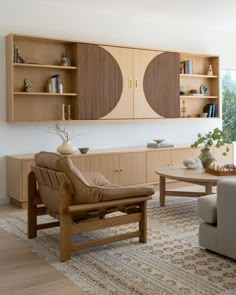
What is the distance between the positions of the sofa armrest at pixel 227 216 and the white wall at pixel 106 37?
320 centimetres

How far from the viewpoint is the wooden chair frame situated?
3311mm

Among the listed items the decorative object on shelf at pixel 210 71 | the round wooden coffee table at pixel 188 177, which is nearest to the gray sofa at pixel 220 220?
the round wooden coffee table at pixel 188 177

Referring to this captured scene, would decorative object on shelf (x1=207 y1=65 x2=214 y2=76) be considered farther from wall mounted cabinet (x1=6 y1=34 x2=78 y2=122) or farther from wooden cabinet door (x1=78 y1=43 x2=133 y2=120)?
wall mounted cabinet (x1=6 y1=34 x2=78 y2=122)

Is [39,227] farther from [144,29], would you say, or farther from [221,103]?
[221,103]

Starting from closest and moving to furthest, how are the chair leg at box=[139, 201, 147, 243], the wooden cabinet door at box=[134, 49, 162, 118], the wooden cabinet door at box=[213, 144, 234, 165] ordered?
the chair leg at box=[139, 201, 147, 243] < the wooden cabinet door at box=[134, 49, 162, 118] < the wooden cabinet door at box=[213, 144, 234, 165]

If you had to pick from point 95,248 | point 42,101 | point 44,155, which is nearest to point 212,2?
point 42,101

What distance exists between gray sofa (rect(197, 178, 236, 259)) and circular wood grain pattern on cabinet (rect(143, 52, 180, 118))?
3.22 m

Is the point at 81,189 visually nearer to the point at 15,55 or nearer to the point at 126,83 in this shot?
the point at 15,55

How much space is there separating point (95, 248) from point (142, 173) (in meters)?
2.57

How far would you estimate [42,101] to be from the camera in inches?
226

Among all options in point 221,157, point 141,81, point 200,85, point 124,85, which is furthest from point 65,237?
point 200,85

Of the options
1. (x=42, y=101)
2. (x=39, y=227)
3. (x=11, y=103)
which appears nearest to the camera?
(x=39, y=227)

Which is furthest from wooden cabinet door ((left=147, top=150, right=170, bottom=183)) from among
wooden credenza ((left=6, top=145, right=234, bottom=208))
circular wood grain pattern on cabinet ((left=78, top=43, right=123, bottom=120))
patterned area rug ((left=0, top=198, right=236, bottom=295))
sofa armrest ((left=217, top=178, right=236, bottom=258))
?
sofa armrest ((left=217, top=178, right=236, bottom=258))

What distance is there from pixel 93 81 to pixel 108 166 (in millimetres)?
1223
